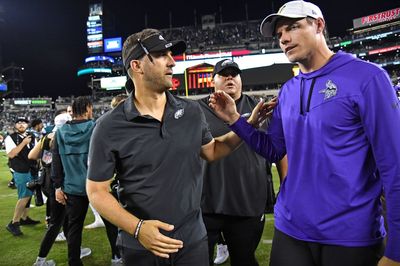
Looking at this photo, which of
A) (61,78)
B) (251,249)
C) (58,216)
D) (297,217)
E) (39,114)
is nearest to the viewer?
(297,217)

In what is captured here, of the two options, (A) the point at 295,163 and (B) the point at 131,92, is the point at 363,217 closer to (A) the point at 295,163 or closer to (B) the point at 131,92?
(A) the point at 295,163

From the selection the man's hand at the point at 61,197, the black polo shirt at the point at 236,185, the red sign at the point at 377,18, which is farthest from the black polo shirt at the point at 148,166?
the red sign at the point at 377,18

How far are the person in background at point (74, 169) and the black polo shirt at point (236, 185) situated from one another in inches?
82.7

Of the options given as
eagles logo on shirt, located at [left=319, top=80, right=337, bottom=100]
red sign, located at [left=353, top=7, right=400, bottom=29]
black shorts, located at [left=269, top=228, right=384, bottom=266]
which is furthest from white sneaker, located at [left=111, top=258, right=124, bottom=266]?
red sign, located at [left=353, top=7, right=400, bottom=29]

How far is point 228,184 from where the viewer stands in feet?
11.1

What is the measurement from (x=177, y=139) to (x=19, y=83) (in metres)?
107

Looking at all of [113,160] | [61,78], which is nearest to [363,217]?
[113,160]

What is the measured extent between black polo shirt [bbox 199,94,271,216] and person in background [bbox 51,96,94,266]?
6.89ft

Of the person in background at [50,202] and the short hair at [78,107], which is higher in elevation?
the short hair at [78,107]

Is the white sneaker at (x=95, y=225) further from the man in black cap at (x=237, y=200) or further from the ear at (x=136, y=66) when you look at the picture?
the ear at (x=136, y=66)

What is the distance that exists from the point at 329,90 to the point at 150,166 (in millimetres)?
1174

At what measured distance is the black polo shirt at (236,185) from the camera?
3.34 m

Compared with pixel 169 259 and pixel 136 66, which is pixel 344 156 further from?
pixel 136 66

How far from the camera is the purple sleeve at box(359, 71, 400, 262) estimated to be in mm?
1761
